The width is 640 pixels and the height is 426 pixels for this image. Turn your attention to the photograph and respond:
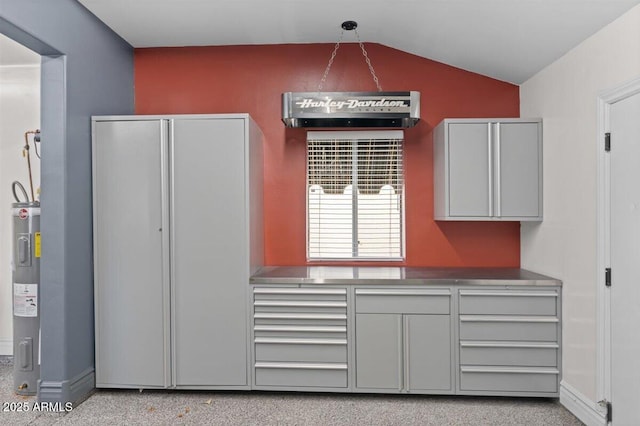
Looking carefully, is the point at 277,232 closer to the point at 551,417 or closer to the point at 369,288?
the point at 369,288

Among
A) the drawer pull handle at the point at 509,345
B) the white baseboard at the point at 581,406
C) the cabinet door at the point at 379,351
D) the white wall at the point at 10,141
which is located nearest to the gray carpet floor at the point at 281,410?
the white baseboard at the point at 581,406

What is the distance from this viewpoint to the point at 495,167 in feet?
11.8

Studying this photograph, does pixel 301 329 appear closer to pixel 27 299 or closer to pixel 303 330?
pixel 303 330

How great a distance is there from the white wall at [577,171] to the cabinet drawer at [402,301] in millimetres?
910

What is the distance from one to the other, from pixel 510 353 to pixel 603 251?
1082 mm

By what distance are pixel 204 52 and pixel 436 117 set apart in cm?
236

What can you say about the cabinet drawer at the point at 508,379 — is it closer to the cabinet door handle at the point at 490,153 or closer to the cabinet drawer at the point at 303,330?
the cabinet drawer at the point at 303,330

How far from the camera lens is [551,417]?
313 cm

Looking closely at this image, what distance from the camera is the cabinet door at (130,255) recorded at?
3.47m

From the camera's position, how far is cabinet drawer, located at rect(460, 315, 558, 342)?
3.32 metres

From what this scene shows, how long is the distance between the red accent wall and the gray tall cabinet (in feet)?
2.43

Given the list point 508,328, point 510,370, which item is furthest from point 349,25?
point 510,370

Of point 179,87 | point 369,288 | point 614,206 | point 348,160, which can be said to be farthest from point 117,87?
point 614,206

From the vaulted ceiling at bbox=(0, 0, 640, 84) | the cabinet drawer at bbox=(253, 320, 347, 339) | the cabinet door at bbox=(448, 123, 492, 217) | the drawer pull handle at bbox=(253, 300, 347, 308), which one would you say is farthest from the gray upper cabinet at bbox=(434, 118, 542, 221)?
the cabinet drawer at bbox=(253, 320, 347, 339)
